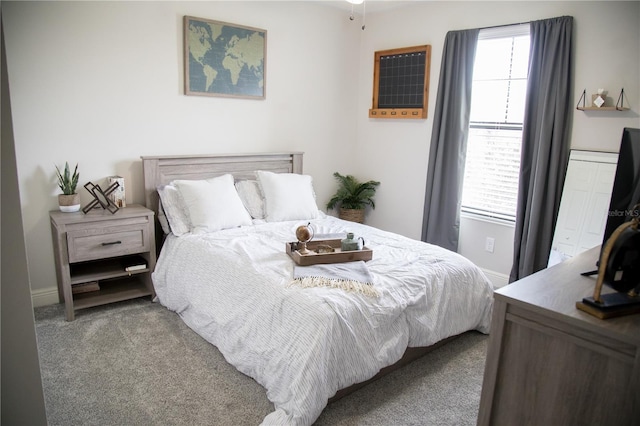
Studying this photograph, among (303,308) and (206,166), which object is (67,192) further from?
(303,308)

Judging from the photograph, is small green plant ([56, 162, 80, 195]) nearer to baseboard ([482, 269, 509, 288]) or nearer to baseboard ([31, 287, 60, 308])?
baseboard ([31, 287, 60, 308])

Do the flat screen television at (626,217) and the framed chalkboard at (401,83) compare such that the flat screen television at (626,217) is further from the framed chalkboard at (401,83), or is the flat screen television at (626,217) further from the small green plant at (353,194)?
the small green plant at (353,194)

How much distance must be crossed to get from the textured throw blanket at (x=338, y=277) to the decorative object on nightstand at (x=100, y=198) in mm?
1550

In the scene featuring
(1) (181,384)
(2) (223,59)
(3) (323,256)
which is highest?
(2) (223,59)

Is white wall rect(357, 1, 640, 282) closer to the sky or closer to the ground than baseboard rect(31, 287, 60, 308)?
closer to the sky

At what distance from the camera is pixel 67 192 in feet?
10.1

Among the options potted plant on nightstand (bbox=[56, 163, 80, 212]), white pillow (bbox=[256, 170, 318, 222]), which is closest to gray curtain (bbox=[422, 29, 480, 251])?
white pillow (bbox=[256, 170, 318, 222])

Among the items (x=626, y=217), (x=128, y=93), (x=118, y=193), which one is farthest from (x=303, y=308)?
(x=128, y=93)

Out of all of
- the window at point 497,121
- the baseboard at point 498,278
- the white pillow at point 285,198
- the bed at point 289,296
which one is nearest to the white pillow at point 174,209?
the bed at point 289,296

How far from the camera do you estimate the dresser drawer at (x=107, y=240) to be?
2908mm

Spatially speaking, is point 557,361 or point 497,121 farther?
point 497,121

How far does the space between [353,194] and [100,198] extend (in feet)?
8.23

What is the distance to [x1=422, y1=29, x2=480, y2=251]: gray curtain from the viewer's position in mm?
3836

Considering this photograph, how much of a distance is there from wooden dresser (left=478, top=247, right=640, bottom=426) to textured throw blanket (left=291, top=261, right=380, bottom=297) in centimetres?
84
